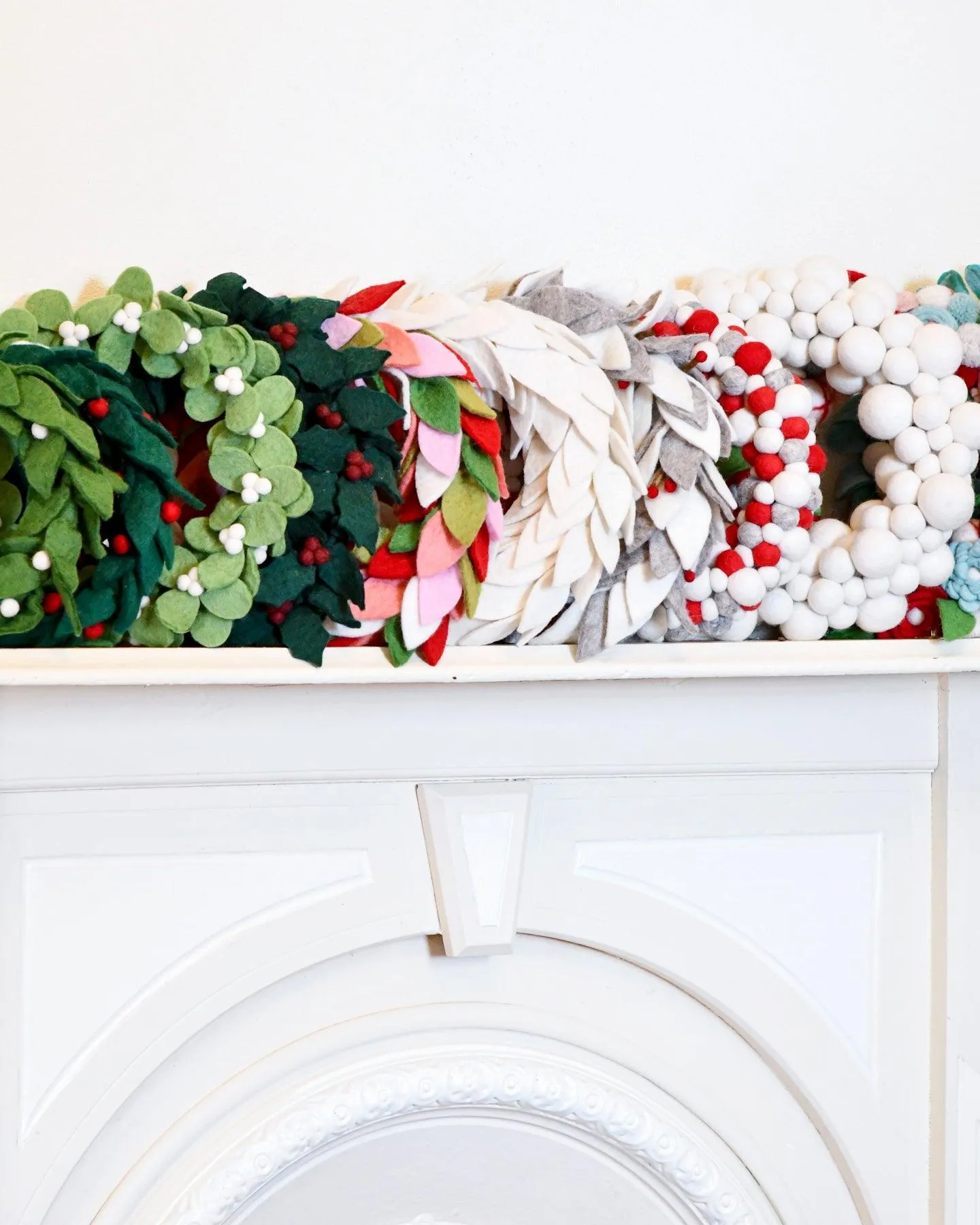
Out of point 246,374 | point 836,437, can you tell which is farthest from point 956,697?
point 246,374

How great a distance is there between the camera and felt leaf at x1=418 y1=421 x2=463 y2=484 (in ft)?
2.39

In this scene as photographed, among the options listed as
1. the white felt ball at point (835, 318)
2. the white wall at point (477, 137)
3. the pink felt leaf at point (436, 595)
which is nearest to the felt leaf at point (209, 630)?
the pink felt leaf at point (436, 595)

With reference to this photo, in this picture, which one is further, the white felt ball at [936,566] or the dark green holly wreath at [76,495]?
the white felt ball at [936,566]

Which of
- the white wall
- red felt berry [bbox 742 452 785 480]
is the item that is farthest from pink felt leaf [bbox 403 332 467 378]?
red felt berry [bbox 742 452 785 480]

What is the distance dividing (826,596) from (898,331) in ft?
0.62

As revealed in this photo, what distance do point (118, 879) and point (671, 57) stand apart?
0.70 metres

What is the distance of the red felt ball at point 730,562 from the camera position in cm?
78

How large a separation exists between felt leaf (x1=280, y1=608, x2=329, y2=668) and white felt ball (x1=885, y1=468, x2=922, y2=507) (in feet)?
1.33

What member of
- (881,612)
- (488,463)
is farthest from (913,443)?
(488,463)

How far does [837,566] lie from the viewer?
0.80 meters

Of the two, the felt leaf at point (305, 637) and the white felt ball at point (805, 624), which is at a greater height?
the white felt ball at point (805, 624)

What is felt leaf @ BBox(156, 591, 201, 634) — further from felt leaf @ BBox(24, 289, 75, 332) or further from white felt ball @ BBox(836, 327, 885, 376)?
white felt ball @ BBox(836, 327, 885, 376)

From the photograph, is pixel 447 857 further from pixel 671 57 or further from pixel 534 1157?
pixel 671 57

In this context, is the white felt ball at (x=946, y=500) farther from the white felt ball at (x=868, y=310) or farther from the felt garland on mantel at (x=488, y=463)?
the white felt ball at (x=868, y=310)
